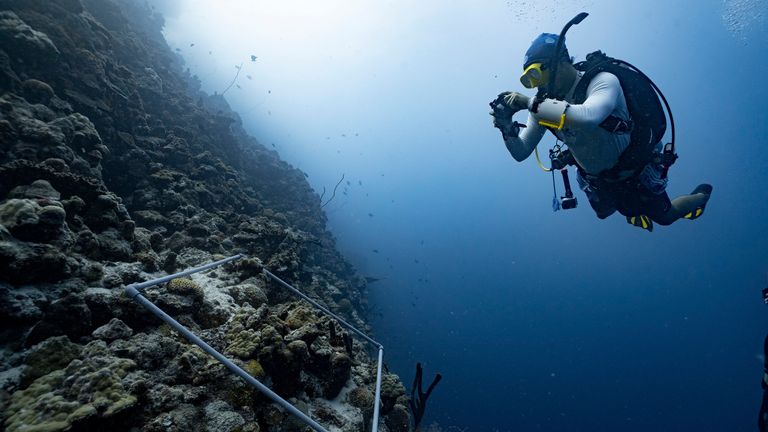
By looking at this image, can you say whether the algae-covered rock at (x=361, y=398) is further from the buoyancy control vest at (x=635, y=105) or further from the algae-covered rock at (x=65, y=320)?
the buoyancy control vest at (x=635, y=105)

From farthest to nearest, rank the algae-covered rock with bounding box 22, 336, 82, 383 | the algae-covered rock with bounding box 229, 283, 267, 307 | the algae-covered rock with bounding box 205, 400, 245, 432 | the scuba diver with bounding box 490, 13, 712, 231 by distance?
the algae-covered rock with bounding box 229, 283, 267, 307
the scuba diver with bounding box 490, 13, 712, 231
the algae-covered rock with bounding box 205, 400, 245, 432
the algae-covered rock with bounding box 22, 336, 82, 383

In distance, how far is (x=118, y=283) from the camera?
12.4 feet

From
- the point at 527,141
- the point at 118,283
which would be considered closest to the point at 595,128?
the point at 527,141

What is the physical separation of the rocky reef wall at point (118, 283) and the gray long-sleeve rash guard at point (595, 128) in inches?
170

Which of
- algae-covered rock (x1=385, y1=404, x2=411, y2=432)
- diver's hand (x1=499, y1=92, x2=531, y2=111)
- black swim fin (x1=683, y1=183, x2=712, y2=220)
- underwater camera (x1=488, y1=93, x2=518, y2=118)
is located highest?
black swim fin (x1=683, y1=183, x2=712, y2=220)

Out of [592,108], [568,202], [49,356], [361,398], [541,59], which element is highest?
[541,59]

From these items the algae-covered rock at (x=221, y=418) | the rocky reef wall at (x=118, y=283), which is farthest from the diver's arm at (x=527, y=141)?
the algae-covered rock at (x=221, y=418)

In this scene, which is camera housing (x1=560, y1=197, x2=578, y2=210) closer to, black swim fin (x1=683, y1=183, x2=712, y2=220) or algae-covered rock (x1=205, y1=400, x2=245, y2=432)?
black swim fin (x1=683, y1=183, x2=712, y2=220)

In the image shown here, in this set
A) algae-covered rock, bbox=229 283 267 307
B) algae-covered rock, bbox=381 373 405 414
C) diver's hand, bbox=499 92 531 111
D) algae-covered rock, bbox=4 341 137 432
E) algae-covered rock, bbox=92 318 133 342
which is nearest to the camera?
algae-covered rock, bbox=4 341 137 432

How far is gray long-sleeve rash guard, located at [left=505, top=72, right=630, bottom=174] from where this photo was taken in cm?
366

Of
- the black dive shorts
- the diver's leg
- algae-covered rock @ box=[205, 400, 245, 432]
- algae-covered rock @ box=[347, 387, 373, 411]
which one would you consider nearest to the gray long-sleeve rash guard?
the black dive shorts

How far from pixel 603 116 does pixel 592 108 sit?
0.54 ft

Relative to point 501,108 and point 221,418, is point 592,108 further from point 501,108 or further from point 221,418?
point 221,418

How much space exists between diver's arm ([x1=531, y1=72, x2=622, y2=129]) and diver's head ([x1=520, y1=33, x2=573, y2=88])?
65cm
